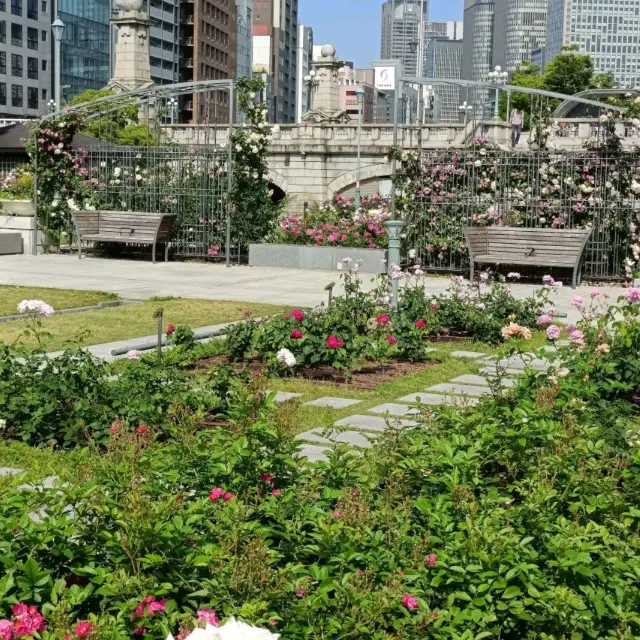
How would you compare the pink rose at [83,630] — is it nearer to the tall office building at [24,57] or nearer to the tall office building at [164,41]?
the tall office building at [24,57]

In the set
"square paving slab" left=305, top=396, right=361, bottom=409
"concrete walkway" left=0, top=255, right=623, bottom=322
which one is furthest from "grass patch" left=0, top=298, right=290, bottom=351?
"square paving slab" left=305, top=396, right=361, bottom=409

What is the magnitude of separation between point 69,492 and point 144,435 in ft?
3.57

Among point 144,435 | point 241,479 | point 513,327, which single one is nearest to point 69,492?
point 241,479

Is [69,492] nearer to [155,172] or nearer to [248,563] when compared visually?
[248,563]

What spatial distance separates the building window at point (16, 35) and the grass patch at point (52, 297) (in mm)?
93078

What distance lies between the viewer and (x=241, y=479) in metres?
4.23

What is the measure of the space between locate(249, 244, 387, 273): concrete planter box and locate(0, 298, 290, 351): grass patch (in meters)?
5.93

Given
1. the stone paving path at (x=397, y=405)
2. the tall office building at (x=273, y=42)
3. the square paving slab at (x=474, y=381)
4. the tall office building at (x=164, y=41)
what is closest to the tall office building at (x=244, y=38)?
the tall office building at (x=273, y=42)

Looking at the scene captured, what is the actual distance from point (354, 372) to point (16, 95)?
9898 cm

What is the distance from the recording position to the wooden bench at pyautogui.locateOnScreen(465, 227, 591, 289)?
59.1ft

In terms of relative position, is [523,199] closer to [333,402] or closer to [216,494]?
[333,402]

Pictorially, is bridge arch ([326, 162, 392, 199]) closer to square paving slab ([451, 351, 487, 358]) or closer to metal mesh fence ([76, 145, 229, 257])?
metal mesh fence ([76, 145, 229, 257])

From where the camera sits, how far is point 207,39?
134 meters

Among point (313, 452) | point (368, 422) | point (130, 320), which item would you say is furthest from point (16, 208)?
point (313, 452)
